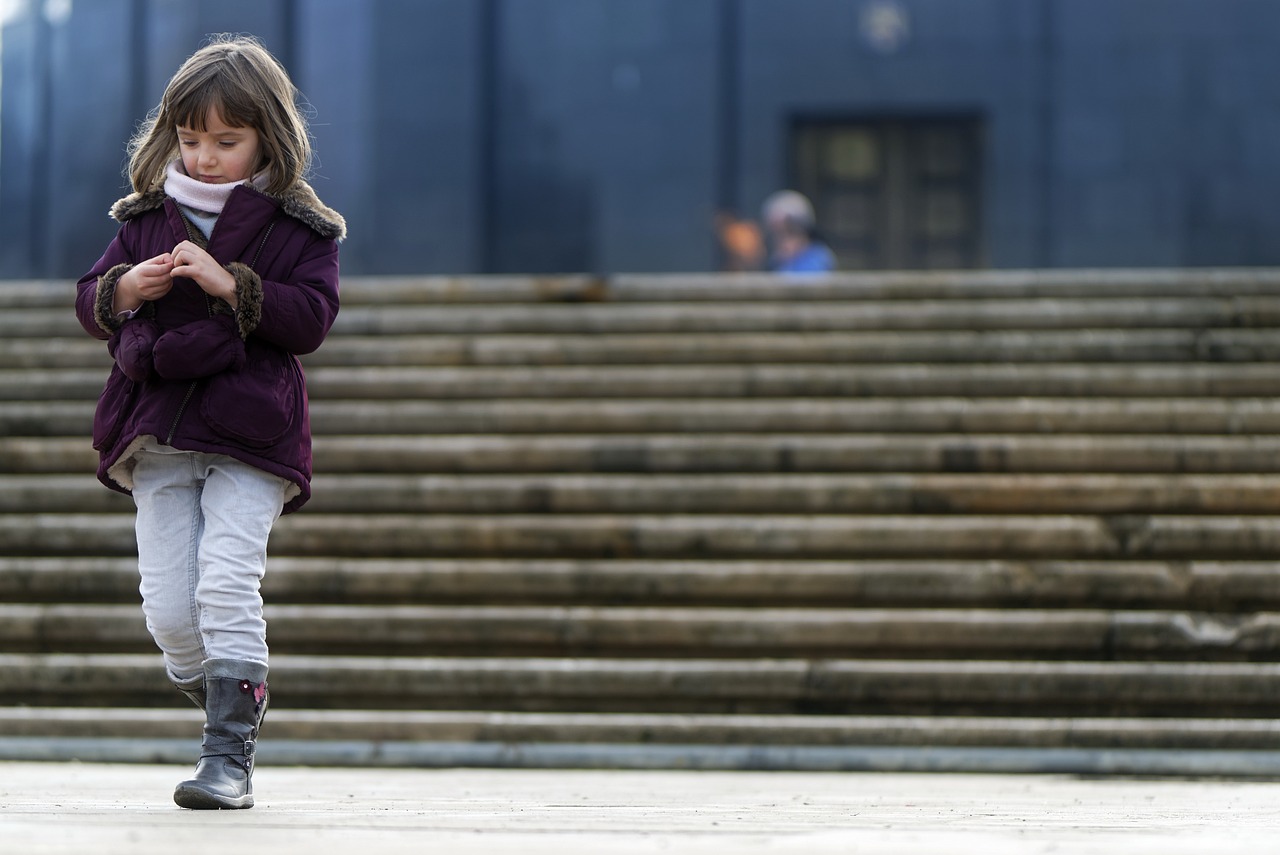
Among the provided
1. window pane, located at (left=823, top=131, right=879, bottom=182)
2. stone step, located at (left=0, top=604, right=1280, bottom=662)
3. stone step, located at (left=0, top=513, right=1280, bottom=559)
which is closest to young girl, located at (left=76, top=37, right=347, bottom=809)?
stone step, located at (left=0, top=604, right=1280, bottom=662)

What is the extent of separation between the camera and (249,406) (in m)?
2.94

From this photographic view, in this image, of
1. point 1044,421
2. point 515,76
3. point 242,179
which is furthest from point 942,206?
point 242,179

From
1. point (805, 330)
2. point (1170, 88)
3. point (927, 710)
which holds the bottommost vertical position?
point (927, 710)

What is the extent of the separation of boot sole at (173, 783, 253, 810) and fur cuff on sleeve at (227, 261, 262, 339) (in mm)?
777

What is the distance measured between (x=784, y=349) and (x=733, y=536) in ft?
4.90

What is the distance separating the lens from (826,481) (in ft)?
17.3

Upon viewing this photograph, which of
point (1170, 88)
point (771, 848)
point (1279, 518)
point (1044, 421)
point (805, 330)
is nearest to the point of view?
point (771, 848)

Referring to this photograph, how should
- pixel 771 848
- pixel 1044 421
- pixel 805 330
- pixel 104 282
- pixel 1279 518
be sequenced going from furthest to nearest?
pixel 805 330
pixel 1044 421
pixel 1279 518
pixel 104 282
pixel 771 848

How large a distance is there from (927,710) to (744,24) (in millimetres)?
9733

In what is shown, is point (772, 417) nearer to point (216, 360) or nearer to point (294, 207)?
point (294, 207)

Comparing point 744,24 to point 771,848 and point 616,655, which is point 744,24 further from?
point 771,848

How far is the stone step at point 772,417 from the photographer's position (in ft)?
18.5

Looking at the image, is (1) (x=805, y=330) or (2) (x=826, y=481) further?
(1) (x=805, y=330)

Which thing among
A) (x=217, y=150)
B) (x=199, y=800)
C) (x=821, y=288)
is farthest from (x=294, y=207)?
(x=821, y=288)
